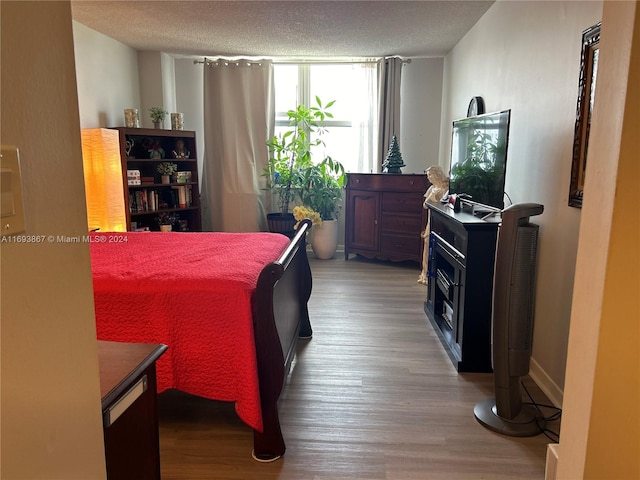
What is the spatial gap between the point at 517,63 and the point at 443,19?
4.03 ft

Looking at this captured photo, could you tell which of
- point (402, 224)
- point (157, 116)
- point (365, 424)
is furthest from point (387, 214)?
point (365, 424)

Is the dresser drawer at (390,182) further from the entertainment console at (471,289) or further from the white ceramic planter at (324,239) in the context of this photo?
the entertainment console at (471,289)

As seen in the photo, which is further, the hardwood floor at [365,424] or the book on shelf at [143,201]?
the book on shelf at [143,201]

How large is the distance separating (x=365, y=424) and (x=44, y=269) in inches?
73.9

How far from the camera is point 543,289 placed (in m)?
2.65

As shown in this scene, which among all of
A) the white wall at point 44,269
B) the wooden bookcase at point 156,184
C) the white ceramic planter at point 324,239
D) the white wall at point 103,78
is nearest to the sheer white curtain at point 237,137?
the wooden bookcase at point 156,184

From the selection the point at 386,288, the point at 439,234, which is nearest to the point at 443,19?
the point at 439,234

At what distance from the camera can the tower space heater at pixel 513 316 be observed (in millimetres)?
2115

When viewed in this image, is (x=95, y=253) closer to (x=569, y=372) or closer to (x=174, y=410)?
(x=174, y=410)

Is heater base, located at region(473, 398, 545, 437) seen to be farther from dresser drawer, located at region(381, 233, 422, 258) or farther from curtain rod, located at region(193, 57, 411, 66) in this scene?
curtain rod, located at region(193, 57, 411, 66)

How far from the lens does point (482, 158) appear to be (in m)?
3.08

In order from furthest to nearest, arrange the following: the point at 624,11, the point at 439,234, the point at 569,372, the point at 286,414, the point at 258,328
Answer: the point at 439,234 < the point at 286,414 < the point at 258,328 < the point at 569,372 < the point at 624,11

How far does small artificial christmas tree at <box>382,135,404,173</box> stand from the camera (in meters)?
5.27

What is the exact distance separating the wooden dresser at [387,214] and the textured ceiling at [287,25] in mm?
1392
